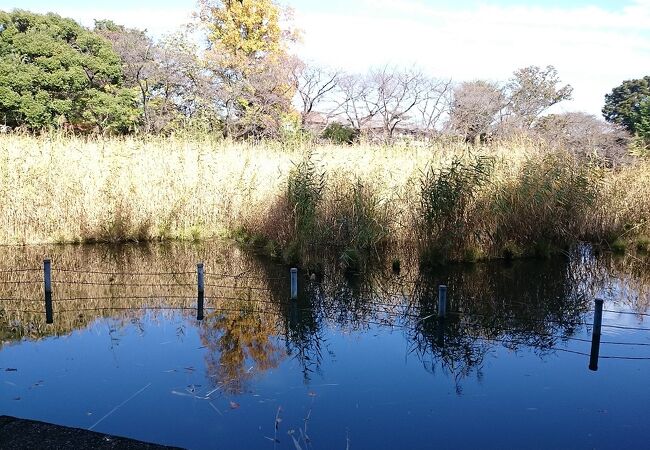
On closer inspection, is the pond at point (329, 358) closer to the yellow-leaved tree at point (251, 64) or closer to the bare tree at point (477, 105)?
the yellow-leaved tree at point (251, 64)

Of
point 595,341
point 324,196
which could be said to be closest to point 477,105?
point 324,196

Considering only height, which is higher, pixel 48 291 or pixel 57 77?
pixel 57 77

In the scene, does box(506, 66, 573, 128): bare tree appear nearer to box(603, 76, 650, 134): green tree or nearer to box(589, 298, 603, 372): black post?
box(603, 76, 650, 134): green tree

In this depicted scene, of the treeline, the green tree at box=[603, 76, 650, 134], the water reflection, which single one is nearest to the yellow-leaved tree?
the treeline

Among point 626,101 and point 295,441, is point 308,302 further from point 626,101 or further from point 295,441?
point 626,101

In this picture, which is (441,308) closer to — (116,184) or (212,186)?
(212,186)

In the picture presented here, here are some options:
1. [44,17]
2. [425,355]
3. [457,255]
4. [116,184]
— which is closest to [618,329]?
[425,355]

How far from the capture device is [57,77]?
18.7 m

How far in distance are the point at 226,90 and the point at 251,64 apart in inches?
96.1

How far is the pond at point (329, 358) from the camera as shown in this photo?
12.0ft

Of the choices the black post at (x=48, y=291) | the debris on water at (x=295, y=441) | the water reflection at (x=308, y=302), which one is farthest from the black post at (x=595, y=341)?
the black post at (x=48, y=291)

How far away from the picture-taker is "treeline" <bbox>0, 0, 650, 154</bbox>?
61.2ft

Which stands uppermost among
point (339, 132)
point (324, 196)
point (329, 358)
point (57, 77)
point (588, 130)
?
point (57, 77)

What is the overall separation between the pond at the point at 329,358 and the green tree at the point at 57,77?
12512 millimetres
